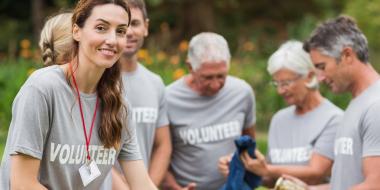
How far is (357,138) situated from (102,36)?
159 cm

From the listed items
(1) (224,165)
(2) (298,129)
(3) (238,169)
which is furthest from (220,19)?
(3) (238,169)

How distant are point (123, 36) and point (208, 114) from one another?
6.42 ft

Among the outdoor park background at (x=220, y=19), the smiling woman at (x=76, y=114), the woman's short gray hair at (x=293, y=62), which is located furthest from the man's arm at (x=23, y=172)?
the outdoor park background at (x=220, y=19)

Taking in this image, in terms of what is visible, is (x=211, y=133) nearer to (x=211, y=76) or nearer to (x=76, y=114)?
(x=211, y=76)

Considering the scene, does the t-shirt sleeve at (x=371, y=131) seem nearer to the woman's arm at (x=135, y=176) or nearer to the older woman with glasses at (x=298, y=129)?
the older woman with glasses at (x=298, y=129)

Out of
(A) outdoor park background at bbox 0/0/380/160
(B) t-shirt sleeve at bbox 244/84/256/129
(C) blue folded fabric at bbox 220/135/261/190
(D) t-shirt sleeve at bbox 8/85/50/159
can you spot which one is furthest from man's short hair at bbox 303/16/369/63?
(A) outdoor park background at bbox 0/0/380/160

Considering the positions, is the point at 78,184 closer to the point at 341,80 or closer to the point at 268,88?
the point at 341,80

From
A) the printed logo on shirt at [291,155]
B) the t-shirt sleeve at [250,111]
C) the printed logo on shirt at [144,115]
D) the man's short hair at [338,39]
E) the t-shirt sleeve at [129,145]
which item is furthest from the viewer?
the t-shirt sleeve at [250,111]

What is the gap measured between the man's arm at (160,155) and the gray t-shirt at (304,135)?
0.70 metres

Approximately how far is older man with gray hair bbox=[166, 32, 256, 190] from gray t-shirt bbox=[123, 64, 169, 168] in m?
0.31

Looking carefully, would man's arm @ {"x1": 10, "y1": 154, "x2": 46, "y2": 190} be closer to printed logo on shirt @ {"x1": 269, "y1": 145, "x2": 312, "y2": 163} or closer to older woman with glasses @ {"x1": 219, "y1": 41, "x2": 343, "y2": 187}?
older woman with glasses @ {"x1": 219, "y1": 41, "x2": 343, "y2": 187}

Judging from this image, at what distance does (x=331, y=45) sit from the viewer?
15.7ft

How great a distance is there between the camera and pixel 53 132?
3.62 m

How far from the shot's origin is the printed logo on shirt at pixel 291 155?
5.37 m
